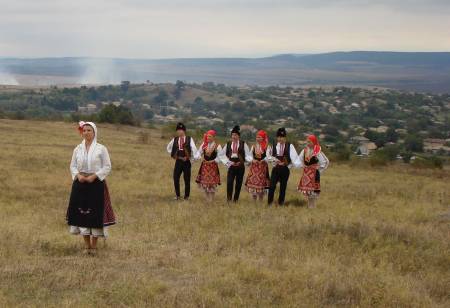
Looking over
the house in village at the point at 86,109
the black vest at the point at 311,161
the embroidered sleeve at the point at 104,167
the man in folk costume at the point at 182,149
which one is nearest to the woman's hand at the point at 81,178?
the embroidered sleeve at the point at 104,167

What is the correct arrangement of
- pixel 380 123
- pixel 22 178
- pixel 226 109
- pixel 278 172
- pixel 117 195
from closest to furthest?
pixel 278 172, pixel 117 195, pixel 22 178, pixel 380 123, pixel 226 109

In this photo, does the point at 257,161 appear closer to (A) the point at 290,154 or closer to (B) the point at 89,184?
(A) the point at 290,154

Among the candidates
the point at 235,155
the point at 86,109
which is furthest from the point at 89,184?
the point at 86,109

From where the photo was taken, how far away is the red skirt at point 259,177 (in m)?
14.9

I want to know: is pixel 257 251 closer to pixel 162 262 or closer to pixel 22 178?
pixel 162 262

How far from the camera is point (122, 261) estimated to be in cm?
905

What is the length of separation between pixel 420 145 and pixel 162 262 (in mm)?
66346

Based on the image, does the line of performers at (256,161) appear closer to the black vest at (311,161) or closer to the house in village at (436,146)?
the black vest at (311,161)

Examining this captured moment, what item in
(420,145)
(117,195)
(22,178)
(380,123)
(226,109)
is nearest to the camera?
(117,195)

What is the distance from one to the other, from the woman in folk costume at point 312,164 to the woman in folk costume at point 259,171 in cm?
92

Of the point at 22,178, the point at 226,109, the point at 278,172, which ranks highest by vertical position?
the point at 278,172

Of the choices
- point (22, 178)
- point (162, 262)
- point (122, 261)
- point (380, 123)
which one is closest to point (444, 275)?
point (162, 262)

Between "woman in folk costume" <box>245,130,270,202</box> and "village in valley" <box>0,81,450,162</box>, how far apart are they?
36.0 meters

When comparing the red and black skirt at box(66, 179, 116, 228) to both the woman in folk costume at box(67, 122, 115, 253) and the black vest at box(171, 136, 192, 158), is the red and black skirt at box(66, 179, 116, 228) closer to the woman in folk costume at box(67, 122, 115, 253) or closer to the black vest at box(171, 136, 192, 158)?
the woman in folk costume at box(67, 122, 115, 253)
